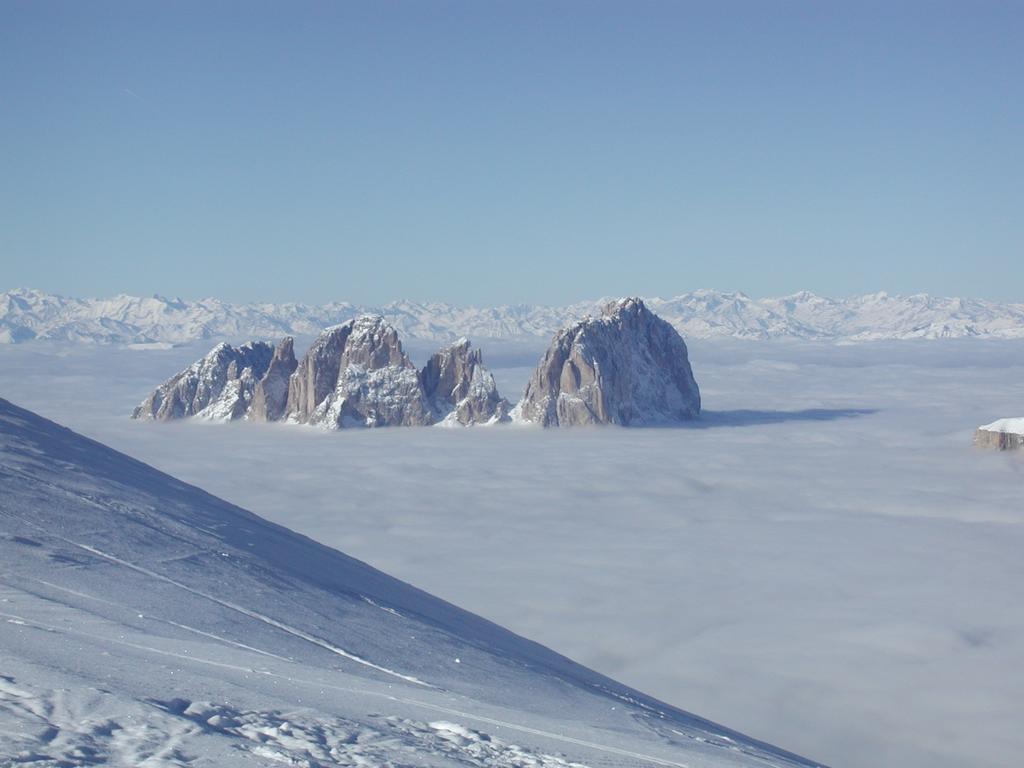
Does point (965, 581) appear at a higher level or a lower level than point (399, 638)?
Answer: lower

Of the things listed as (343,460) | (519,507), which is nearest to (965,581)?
(519,507)

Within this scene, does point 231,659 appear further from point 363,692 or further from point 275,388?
point 275,388

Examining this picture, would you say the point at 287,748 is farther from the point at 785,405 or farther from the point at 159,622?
the point at 785,405

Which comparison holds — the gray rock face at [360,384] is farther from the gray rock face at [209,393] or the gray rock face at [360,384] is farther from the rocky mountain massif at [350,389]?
the gray rock face at [209,393]

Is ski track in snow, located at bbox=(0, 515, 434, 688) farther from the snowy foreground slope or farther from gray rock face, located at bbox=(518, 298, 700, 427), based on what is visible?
gray rock face, located at bbox=(518, 298, 700, 427)

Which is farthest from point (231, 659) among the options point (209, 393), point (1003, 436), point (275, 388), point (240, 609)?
point (209, 393)

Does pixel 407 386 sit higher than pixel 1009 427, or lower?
higher
